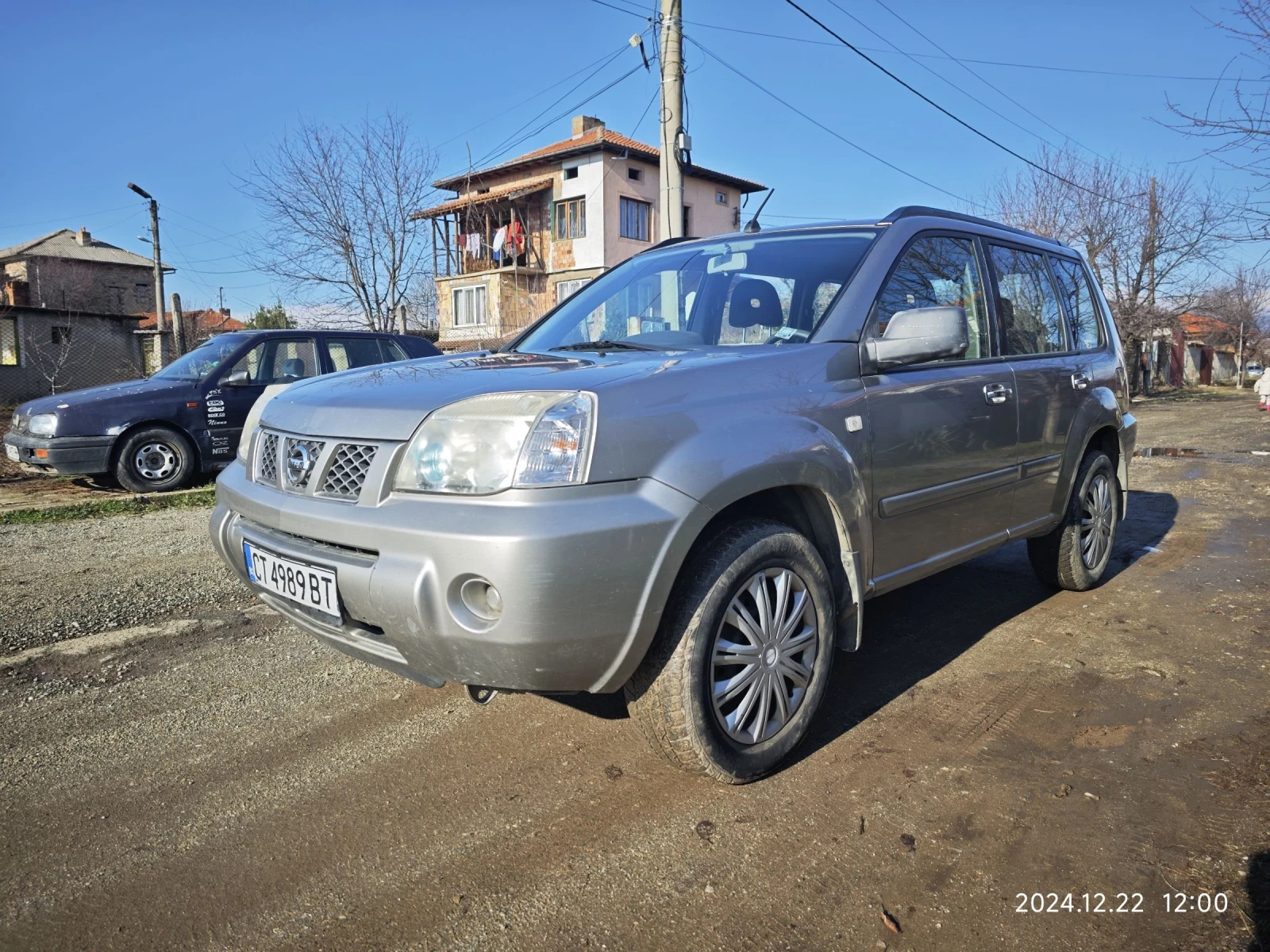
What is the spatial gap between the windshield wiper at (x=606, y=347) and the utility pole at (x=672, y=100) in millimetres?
6412

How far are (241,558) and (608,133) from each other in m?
36.1

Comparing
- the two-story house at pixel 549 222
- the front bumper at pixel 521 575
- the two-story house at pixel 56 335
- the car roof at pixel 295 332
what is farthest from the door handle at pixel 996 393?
the two-story house at pixel 549 222

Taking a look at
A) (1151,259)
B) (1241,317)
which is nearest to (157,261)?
(1151,259)

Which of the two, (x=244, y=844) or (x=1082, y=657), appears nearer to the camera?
(x=244, y=844)

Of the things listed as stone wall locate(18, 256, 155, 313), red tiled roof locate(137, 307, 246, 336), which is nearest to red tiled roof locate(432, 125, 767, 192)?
red tiled roof locate(137, 307, 246, 336)

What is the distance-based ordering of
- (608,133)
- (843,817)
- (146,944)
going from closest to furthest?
(146,944)
(843,817)
(608,133)

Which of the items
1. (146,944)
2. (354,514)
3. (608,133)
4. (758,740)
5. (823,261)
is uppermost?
(608,133)

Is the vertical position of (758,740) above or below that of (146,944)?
above

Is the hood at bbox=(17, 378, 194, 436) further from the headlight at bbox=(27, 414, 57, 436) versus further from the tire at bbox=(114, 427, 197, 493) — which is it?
the tire at bbox=(114, 427, 197, 493)

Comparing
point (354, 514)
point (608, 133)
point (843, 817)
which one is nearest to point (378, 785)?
point (354, 514)

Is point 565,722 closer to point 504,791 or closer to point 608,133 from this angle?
point 504,791

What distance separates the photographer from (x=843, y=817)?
2.39 meters

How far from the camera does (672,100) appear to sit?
9.41 metres

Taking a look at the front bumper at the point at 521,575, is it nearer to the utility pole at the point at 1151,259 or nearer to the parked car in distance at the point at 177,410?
the parked car in distance at the point at 177,410
